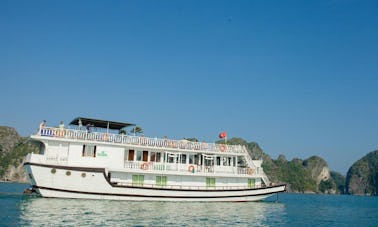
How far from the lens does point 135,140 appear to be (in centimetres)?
2338

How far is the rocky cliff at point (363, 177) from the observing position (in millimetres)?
152375

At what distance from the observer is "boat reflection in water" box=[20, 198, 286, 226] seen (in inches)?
580

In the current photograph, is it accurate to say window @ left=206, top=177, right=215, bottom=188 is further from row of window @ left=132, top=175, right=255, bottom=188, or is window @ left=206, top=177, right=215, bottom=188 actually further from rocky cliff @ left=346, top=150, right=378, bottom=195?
rocky cliff @ left=346, top=150, right=378, bottom=195

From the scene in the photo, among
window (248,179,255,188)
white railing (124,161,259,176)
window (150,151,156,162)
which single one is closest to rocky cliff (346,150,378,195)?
window (248,179,255,188)

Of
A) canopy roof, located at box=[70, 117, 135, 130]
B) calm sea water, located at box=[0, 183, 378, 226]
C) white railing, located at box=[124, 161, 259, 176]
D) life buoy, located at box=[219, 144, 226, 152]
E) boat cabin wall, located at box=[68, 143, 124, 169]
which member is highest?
canopy roof, located at box=[70, 117, 135, 130]

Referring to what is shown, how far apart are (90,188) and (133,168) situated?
9.70ft

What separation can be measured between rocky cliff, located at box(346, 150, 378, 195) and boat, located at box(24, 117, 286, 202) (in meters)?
146

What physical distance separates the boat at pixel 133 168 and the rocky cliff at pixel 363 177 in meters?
146

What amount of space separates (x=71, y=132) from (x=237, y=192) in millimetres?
11947

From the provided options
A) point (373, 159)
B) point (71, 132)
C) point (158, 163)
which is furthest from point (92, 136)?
point (373, 159)

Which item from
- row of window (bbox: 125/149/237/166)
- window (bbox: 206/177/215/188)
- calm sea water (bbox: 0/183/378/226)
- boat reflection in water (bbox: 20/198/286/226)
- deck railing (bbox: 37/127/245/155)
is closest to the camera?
calm sea water (bbox: 0/183/378/226)

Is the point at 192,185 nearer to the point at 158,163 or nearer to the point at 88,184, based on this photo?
the point at 158,163

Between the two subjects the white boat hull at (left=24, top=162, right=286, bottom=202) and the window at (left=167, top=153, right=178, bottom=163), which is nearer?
the white boat hull at (left=24, top=162, right=286, bottom=202)

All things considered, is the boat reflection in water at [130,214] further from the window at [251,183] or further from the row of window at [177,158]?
the window at [251,183]
